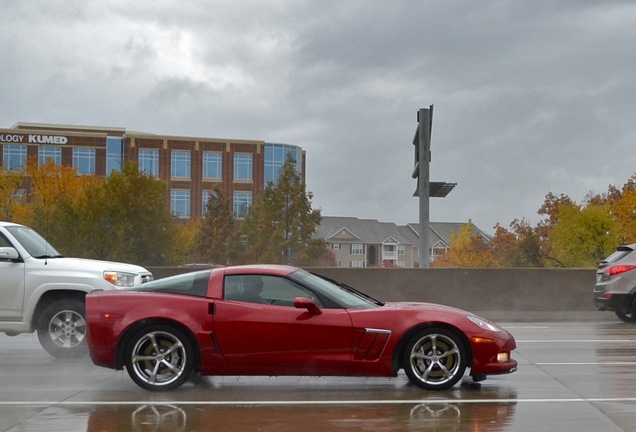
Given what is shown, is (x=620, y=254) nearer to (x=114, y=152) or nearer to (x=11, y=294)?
(x=11, y=294)

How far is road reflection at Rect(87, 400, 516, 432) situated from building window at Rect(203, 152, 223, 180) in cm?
9833

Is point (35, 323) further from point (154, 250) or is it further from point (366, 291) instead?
point (154, 250)

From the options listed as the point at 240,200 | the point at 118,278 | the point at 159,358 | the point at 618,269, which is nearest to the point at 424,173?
the point at 618,269

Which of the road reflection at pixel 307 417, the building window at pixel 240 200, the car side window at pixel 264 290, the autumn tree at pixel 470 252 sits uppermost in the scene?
the building window at pixel 240 200

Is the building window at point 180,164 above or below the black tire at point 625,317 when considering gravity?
above

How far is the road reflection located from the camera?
25.2ft

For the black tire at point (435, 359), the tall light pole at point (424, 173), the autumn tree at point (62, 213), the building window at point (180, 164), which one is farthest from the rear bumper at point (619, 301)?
the building window at point (180, 164)

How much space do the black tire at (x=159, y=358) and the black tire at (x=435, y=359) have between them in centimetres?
213

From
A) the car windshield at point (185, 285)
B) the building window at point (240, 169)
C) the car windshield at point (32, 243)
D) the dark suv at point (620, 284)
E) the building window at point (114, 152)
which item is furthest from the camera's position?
the building window at point (240, 169)

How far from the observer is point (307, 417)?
8125 mm

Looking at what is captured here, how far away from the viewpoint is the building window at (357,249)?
158 metres

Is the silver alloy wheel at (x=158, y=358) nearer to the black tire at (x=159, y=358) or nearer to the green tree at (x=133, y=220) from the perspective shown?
the black tire at (x=159, y=358)

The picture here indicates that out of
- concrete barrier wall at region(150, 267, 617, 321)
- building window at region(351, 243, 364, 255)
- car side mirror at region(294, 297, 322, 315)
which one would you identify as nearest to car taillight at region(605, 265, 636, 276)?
concrete barrier wall at region(150, 267, 617, 321)

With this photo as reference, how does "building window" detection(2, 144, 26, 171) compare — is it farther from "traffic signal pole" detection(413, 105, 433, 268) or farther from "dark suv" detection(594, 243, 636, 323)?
"dark suv" detection(594, 243, 636, 323)
